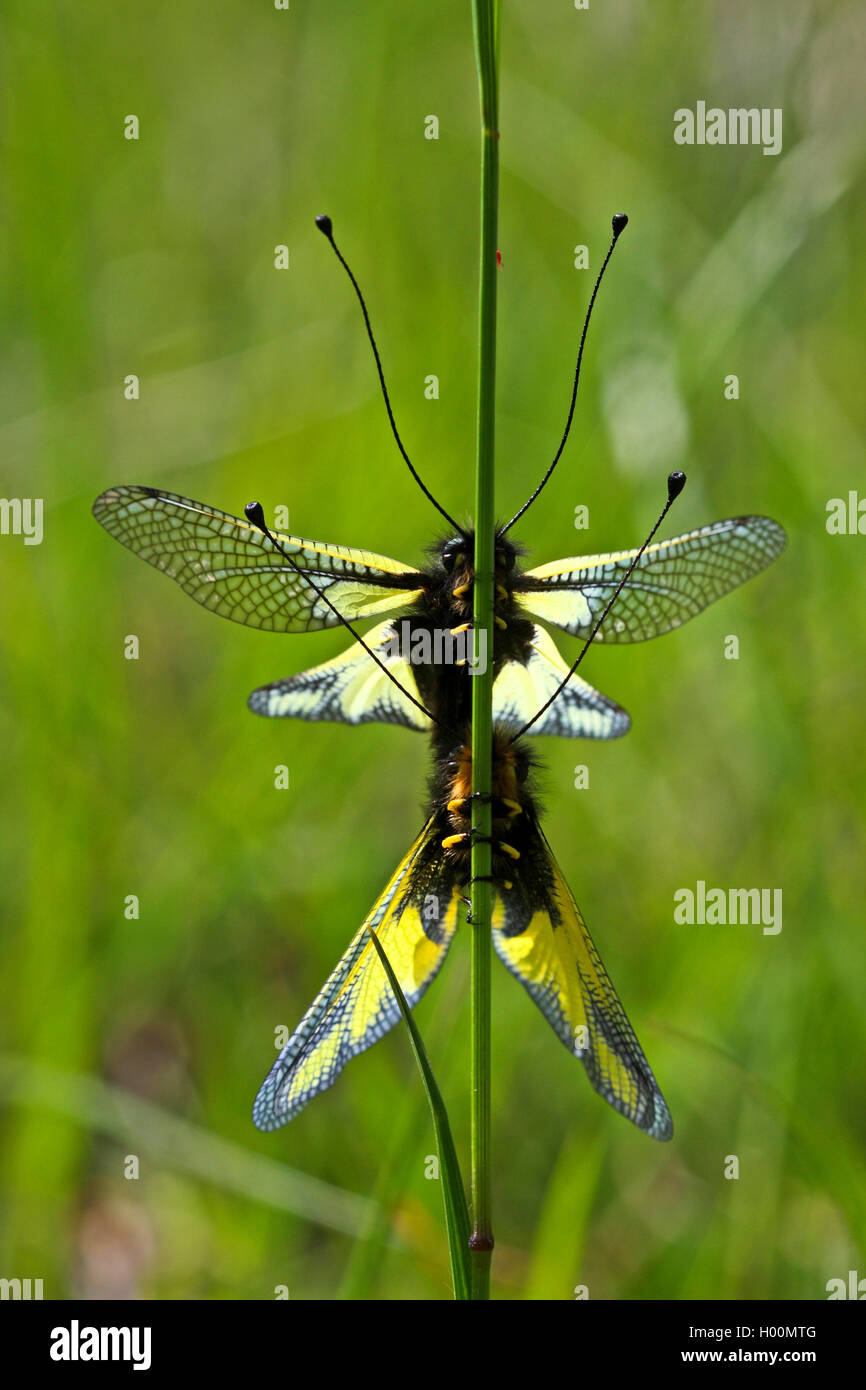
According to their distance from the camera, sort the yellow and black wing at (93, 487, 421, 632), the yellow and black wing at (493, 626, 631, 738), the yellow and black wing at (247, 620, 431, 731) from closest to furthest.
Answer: the yellow and black wing at (93, 487, 421, 632), the yellow and black wing at (493, 626, 631, 738), the yellow and black wing at (247, 620, 431, 731)

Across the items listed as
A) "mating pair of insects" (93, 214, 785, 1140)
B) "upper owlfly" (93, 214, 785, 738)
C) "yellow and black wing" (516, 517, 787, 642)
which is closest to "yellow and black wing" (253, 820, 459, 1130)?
"mating pair of insects" (93, 214, 785, 1140)

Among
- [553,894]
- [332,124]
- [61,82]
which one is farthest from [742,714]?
[61,82]

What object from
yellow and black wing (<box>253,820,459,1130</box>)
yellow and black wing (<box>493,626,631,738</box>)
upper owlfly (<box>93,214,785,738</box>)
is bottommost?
yellow and black wing (<box>253,820,459,1130</box>)

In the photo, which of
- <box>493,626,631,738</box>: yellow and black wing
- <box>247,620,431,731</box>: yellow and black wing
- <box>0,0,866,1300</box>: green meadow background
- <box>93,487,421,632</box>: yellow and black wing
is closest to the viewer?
<box>93,487,421,632</box>: yellow and black wing

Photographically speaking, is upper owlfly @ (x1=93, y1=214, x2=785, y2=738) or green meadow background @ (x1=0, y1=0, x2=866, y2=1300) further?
green meadow background @ (x1=0, y1=0, x2=866, y2=1300)

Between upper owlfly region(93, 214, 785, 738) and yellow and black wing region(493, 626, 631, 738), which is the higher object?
upper owlfly region(93, 214, 785, 738)

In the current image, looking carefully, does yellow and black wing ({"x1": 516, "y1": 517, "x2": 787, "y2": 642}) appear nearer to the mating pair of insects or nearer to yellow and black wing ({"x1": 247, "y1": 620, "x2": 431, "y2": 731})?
the mating pair of insects
